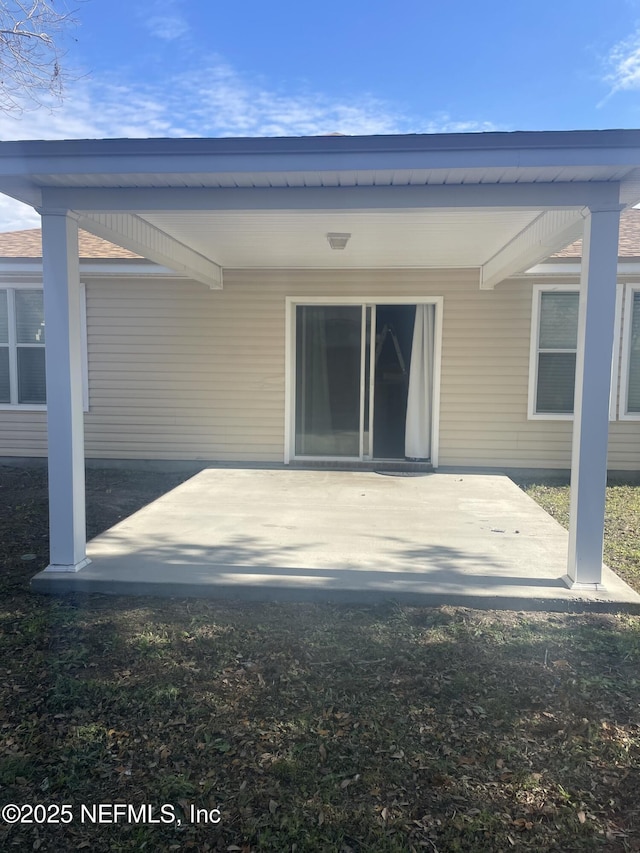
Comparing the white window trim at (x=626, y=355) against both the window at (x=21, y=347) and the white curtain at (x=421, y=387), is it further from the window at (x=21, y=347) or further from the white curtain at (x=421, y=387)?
the window at (x=21, y=347)

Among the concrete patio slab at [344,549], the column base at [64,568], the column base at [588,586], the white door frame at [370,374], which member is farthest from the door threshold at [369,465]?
the column base at [64,568]

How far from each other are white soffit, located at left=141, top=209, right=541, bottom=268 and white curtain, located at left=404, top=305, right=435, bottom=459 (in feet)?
2.65

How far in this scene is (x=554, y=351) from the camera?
26.5 feet

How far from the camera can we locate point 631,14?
890cm

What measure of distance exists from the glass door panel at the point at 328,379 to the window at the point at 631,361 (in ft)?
11.1

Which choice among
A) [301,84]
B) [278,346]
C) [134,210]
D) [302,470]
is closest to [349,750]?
[134,210]

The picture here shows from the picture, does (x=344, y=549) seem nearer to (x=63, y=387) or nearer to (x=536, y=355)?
(x=63, y=387)

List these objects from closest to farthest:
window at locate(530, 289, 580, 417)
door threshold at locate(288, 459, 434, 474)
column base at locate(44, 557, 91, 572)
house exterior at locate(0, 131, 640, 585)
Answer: column base at locate(44, 557, 91, 572) < house exterior at locate(0, 131, 640, 585) < window at locate(530, 289, 580, 417) < door threshold at locate(288, 459, 434, 474)

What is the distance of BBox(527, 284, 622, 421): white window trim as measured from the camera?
Result: 7922 millimetres

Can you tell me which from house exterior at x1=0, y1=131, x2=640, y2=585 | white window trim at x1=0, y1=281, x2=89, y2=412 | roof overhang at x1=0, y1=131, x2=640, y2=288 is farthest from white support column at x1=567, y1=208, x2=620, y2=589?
white window trim at x1=0, y1=281, x2=89, y2=412

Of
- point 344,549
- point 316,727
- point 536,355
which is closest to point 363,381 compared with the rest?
point 536,355

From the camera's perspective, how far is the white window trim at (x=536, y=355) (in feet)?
26.0

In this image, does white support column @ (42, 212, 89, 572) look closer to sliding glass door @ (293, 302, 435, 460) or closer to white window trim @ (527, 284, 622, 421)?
sliding glass door @ (293, 302, 435, 460)

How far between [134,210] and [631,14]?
866cm
